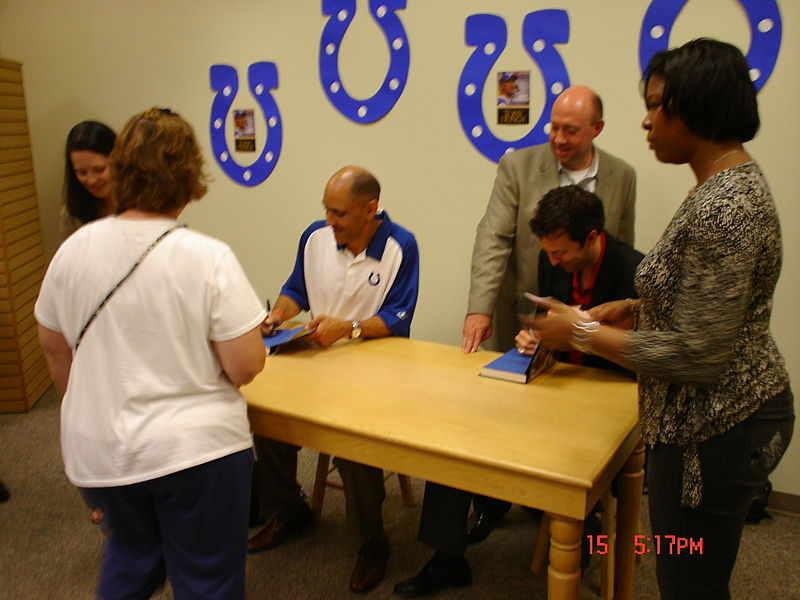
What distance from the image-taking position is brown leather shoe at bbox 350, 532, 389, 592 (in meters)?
2.26

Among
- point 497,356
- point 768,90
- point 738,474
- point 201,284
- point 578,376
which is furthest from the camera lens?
point 768,90

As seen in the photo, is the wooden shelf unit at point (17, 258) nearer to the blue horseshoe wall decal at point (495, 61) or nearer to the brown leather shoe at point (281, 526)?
the brown leather shoe at point (281, 526)

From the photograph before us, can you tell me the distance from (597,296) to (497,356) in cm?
38

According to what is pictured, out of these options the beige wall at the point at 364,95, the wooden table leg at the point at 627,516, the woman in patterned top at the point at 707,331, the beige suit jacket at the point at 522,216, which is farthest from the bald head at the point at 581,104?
the wooden table leg at the point at 627,516

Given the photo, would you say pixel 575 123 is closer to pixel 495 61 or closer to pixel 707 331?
pixel 495 61

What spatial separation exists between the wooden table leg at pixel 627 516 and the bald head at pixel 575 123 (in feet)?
3.70

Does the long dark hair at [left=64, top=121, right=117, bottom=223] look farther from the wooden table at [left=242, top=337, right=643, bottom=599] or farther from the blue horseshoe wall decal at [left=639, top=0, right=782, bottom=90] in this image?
the blue horseshoe wall decal at [left=639, top=0, right=782, bottom=90]

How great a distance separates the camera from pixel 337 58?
3467 millimetres

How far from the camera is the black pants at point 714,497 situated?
1.24 metres

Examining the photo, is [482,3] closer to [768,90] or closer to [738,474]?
[768,90]

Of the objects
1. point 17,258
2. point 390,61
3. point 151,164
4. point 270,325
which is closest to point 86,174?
point 270,325

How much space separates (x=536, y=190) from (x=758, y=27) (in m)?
1.03

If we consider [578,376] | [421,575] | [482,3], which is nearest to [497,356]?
[578,376]

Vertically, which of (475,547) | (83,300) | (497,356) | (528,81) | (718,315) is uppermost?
(528,81)
